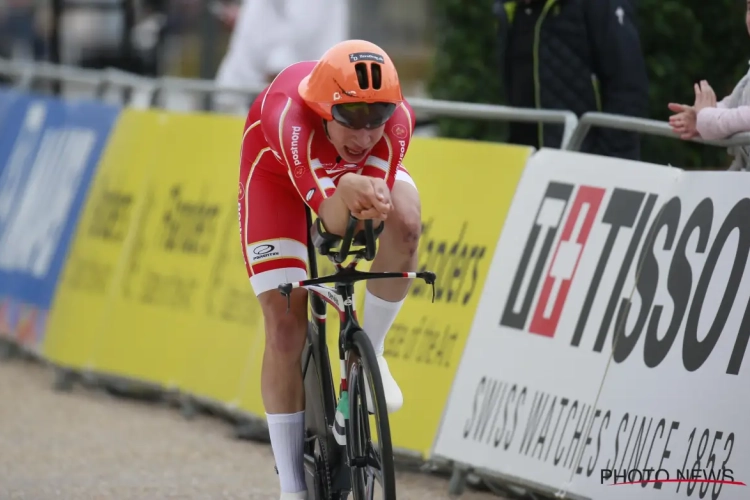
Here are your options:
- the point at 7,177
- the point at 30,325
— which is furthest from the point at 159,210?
the point at 7,177

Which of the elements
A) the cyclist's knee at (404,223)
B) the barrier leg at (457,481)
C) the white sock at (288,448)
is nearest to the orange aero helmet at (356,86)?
the cyclist's knee at (404,223)

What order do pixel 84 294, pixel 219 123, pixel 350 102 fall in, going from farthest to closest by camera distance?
pixel 84 294 → pixel 219 123 → pixel 350 102

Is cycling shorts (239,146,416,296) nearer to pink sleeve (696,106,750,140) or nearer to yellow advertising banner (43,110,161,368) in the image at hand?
pink sleeve (696,106,750,140)

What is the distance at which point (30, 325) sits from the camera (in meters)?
10.7

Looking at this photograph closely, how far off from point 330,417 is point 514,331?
136 centimetres

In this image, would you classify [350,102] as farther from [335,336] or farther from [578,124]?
[335,336]

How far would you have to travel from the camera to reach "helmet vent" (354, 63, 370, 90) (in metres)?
4.97

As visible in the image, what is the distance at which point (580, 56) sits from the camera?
759 centimetres

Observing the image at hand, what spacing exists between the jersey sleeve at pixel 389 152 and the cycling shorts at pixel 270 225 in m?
0.30

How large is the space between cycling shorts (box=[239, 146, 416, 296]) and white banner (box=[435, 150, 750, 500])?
1236 mm

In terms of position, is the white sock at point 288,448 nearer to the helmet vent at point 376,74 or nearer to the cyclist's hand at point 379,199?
the cyclist's hand at point 379,199

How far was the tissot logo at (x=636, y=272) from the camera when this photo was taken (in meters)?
5.78

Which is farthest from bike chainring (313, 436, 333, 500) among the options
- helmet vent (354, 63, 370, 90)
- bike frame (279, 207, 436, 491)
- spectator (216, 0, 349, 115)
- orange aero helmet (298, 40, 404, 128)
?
spectator (216, 0, 349, 115)

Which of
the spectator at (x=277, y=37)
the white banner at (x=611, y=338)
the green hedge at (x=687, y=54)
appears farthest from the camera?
the spectator at (x=277, y=37)
